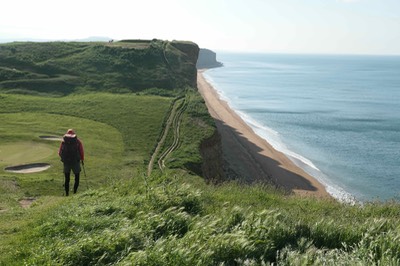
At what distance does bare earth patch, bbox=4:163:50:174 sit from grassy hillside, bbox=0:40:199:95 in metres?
32.2

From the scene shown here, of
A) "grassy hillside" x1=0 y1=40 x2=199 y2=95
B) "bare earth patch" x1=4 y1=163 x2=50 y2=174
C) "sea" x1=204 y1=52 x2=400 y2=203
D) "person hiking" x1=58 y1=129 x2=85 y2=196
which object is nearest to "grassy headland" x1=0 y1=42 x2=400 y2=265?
"person hiking" x1=58 y1=129 x2=85 y2=196

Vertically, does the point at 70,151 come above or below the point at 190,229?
above

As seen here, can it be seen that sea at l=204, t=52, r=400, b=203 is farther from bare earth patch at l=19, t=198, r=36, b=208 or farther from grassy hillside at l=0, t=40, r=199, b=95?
grassy hillside at l=0, t=40, r=199, b=95

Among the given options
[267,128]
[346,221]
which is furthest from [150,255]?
[267,128]

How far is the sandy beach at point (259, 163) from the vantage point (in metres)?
45.7

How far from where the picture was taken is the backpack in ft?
57.1

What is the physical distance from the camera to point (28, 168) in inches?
1163

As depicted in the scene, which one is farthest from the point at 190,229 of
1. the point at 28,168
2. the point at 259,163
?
the point at 259,163

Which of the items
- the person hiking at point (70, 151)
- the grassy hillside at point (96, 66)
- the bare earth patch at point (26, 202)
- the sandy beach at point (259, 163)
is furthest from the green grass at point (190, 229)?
the grassy hillside at point (96, 66)

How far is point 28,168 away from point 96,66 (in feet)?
153

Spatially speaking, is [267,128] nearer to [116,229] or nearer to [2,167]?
[2,167]

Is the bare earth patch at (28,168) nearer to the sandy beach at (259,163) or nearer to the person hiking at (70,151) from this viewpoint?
the person hiking at (70,151)

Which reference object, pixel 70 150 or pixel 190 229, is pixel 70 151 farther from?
pixel 190 229

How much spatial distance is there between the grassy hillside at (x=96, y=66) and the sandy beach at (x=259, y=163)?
13011mm
